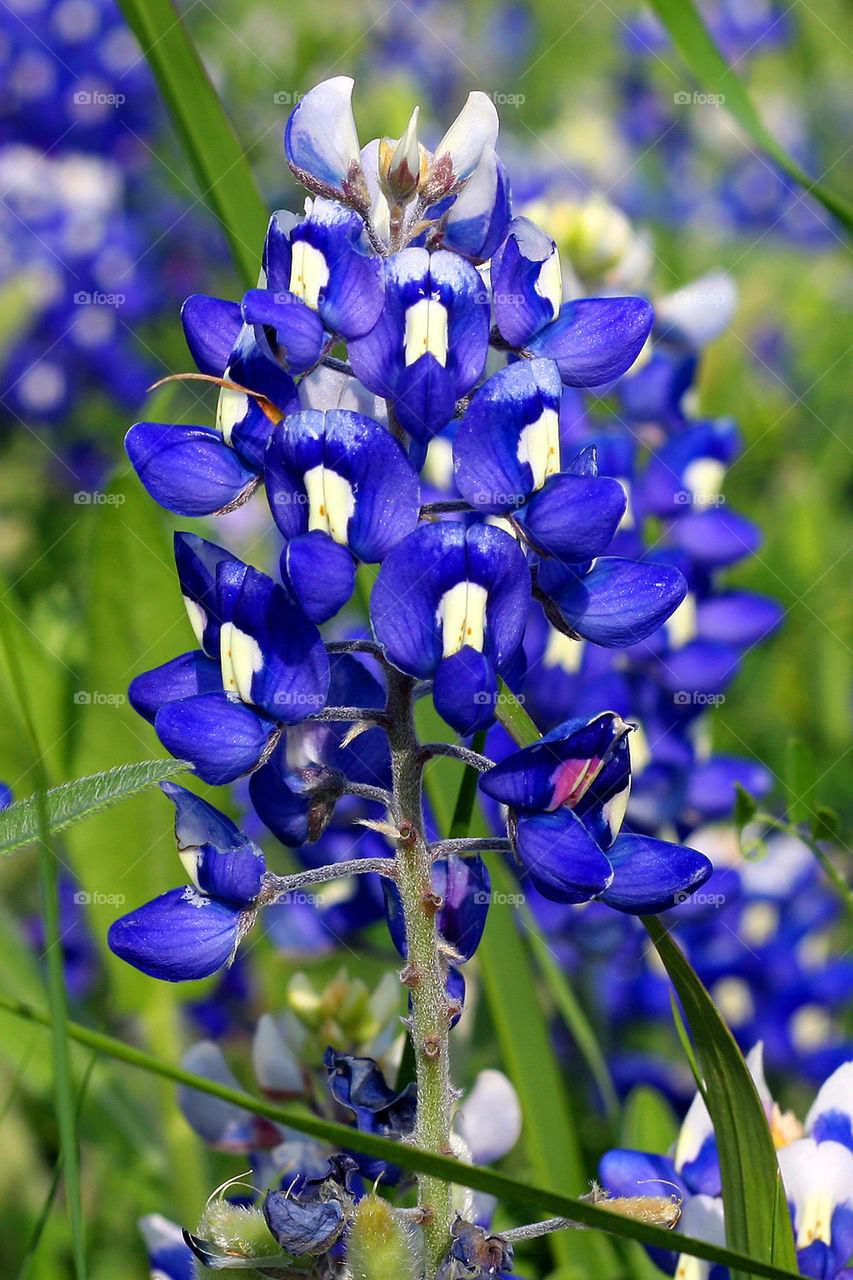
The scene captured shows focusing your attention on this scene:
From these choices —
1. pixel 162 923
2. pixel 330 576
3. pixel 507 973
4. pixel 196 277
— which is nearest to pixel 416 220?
pixel 330 576

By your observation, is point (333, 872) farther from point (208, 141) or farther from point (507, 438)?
point (208, 141)

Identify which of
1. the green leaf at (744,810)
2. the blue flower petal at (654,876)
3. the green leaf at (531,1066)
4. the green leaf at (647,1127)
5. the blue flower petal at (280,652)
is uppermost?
the blue flower petal at (280,652)

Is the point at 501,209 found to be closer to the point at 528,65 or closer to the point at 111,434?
the point at 111,434

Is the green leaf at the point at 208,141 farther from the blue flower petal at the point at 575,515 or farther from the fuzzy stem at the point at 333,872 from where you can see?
the fuzzy stem at the point at 333,872

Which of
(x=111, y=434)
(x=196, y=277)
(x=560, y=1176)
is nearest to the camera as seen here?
(x=560, y=1176)

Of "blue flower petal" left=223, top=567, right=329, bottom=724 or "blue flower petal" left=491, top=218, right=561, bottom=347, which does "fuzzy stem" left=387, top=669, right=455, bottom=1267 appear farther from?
"blue flower petal" left=491, top=218, right=561, bottom=347

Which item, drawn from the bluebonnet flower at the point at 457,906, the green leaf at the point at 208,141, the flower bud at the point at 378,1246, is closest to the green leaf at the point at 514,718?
the bluebonnet flower at the point at 457,906

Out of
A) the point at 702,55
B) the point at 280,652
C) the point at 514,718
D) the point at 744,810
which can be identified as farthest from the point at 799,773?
the point at 702,55
